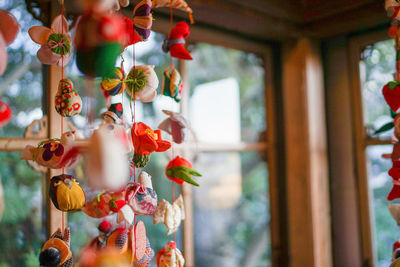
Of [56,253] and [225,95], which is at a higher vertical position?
[225,95]

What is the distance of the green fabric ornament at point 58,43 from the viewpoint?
2.22 feet

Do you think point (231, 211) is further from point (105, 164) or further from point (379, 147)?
point (105, 164)

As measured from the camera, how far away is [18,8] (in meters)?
0.93

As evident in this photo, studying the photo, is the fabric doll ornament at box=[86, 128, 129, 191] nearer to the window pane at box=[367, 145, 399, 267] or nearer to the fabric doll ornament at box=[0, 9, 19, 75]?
the fabric doll ornament at box=[0, 9, 19, 75]

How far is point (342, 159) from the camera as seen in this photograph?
1445 millimetres

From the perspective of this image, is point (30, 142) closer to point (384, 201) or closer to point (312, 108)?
point (312, 108)

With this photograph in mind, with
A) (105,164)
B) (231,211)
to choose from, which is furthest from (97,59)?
(231,211)

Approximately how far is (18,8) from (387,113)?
1.34 metres

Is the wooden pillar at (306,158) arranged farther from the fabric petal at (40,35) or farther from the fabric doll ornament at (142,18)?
the fabric petal at (40,35)

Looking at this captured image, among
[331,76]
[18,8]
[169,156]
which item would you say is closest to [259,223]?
[169,156]

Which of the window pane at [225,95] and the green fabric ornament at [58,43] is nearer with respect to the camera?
the green fabric ornament at [58,43]

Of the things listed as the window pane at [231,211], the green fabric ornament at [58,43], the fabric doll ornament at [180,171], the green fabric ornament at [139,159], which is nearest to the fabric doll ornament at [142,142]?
the green fabric ornament at [139,159]

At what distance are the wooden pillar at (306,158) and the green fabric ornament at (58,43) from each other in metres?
1.02

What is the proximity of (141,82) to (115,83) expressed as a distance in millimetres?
56
